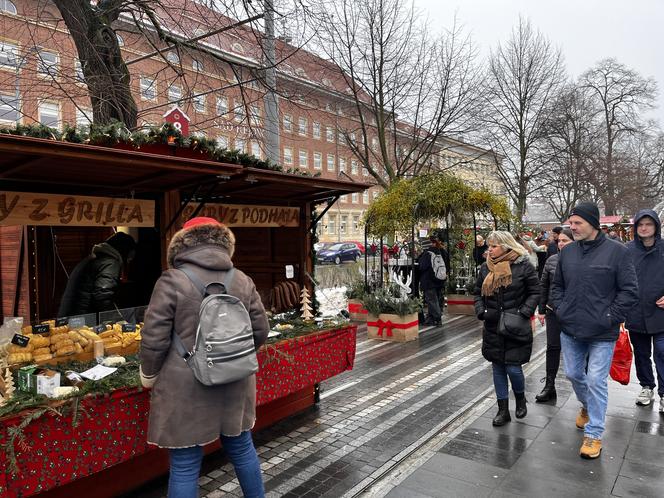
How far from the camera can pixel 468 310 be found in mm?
11383

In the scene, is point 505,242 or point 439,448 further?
point 505,242

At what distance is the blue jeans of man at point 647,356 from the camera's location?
4.47 metres

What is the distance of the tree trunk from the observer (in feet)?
19.2

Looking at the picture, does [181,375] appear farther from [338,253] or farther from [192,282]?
[338,253]

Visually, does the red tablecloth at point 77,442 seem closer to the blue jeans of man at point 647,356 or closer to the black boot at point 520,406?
the black boot at point 520,406

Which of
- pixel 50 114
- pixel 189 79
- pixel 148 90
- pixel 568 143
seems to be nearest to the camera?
pixel 148 90

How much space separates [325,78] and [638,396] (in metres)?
13.2

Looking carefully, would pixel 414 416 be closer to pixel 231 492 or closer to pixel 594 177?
pixel 231 492

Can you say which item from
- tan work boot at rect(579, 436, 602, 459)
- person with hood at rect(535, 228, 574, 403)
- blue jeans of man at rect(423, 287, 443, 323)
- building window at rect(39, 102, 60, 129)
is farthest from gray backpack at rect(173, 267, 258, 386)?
blue jeans of man at rect(423, 287, 443, 323)

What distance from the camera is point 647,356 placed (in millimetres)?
4742

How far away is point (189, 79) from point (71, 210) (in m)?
12.6

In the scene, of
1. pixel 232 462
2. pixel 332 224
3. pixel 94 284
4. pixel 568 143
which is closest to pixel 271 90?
pixel 94 284

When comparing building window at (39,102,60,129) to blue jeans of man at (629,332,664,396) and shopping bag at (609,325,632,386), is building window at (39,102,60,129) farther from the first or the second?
blue jeans of man at (629,332,664,396)

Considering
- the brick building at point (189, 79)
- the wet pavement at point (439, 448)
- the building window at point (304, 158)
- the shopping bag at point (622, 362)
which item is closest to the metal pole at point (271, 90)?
the brick building at point (189, 79)
